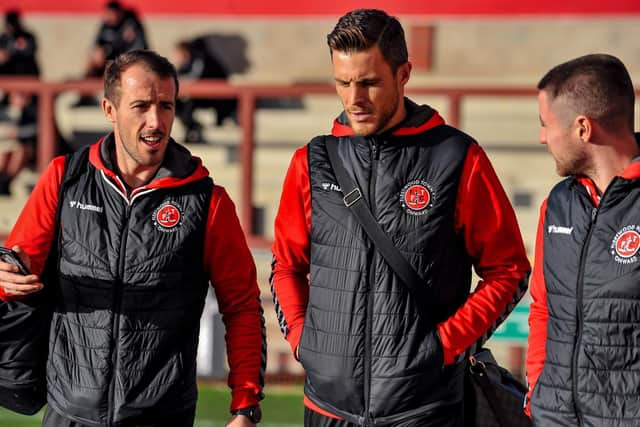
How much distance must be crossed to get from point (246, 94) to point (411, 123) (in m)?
5.93

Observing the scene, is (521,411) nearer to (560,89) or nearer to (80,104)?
(560,89)

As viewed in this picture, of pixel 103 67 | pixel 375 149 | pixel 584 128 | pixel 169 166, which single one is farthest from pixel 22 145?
pixel 584 128

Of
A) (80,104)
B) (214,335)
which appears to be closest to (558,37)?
(80,104)

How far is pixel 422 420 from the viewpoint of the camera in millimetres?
3463

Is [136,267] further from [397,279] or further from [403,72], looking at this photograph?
[403,72]

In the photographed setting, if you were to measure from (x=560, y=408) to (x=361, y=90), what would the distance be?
3.56 ft

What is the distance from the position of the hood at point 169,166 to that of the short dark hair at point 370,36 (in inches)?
24.5

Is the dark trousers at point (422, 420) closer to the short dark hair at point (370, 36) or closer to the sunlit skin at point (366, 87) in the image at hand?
the sunlit skin at point (366, 87)

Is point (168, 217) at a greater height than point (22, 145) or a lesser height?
greater

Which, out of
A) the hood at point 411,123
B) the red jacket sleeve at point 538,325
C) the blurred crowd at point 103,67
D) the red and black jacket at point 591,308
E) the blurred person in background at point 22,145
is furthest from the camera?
the blurred crowd at point 103,67

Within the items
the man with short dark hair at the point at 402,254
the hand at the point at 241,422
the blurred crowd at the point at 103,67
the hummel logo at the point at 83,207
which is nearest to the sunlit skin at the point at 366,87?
the man with short dark hair at the point at 402,254

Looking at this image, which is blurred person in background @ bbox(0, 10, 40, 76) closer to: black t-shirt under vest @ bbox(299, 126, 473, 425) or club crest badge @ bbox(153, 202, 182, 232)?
club crest badge @ bbox(153, 202, 182, 232)

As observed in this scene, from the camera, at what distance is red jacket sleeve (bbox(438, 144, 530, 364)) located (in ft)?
11.4

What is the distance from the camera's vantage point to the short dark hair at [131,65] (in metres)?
3.66
